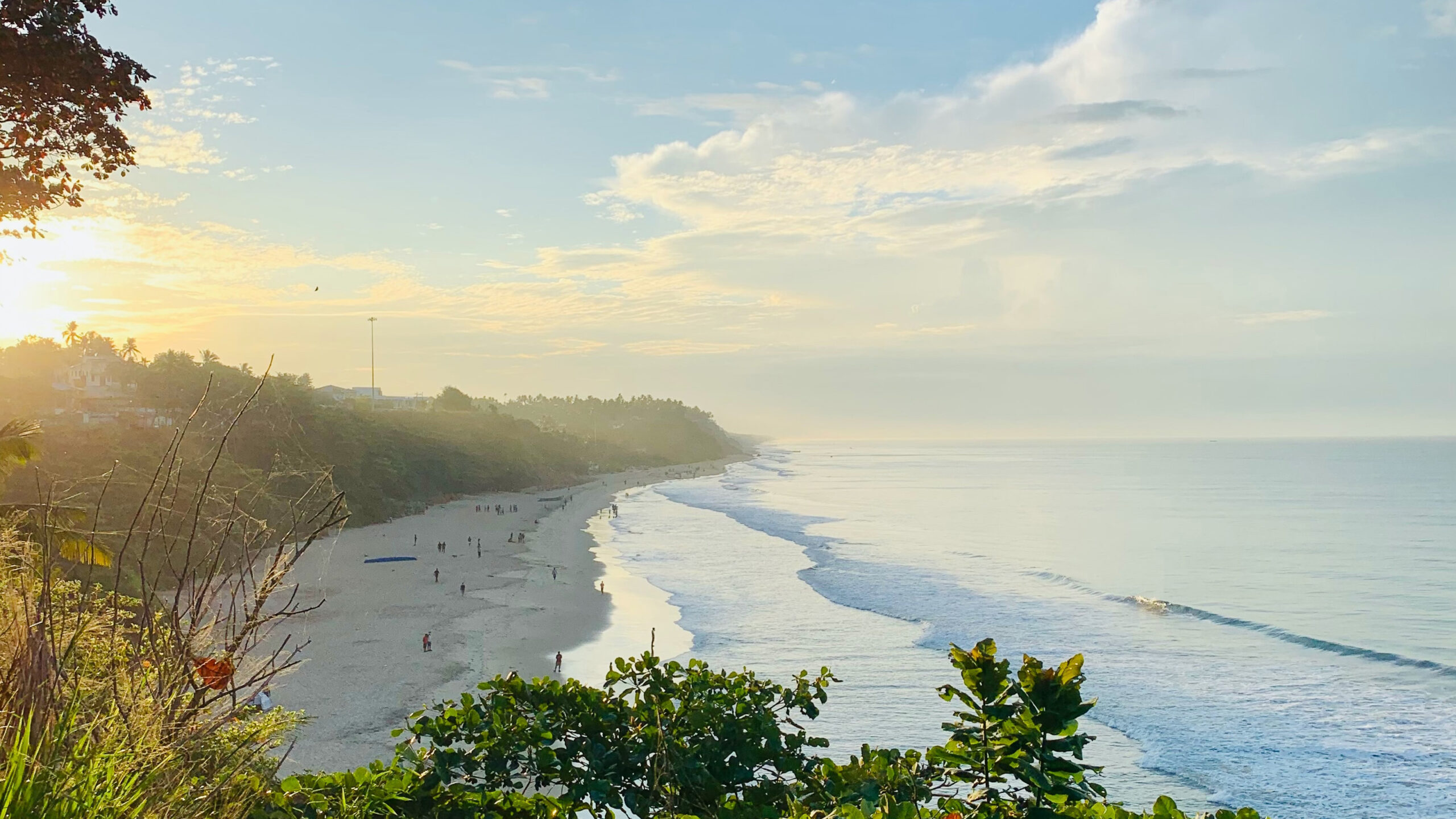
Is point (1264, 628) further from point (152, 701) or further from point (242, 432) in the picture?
point (242, 432)

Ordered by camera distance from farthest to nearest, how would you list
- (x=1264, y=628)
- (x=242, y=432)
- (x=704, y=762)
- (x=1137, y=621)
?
1. (x=242, y=432)
2. (x=1137, y=621)
3. (x=1264, y=628)
4. (x=704, y=762)

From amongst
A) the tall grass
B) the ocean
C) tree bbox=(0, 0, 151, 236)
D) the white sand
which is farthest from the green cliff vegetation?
the tall grass

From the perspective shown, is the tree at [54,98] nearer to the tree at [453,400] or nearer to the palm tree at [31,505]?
the palm tree at [31,505]

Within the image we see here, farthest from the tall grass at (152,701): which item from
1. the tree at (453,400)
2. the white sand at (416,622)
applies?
the tree at (453,400)

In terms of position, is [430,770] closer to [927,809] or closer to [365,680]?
[927,809]

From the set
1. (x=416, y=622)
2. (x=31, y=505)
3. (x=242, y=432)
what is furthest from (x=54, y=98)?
(x=242, y=432)
